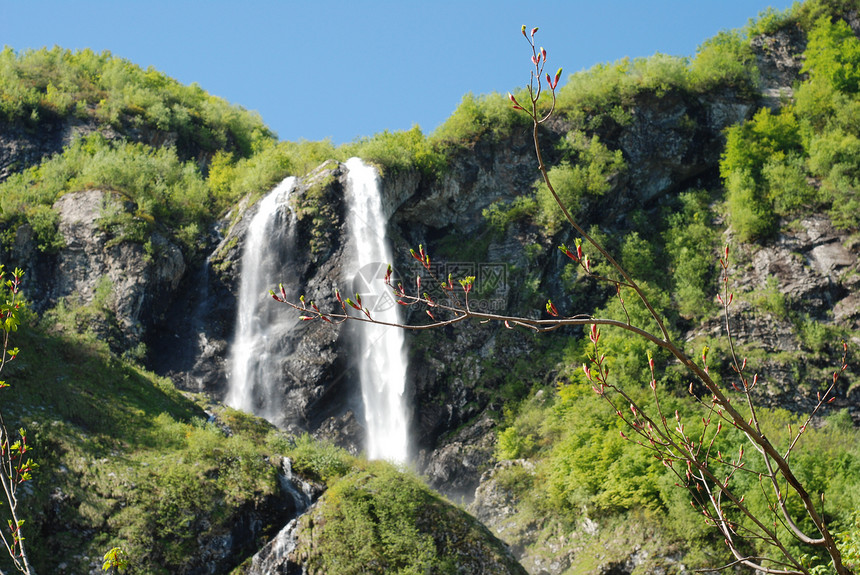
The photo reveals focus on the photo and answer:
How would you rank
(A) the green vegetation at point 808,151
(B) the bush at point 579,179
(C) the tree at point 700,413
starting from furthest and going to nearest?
1. (B) the bush at point 579,179
2. (A) the green vegetation at point 808,151
3. (C) the tree at point 700,413

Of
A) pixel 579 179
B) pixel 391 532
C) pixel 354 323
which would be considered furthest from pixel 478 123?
pixel 391 532

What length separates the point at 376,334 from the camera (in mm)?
28438

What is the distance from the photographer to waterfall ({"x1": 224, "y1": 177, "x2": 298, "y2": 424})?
26328 mm

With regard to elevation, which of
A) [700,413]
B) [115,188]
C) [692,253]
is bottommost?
[700,413]

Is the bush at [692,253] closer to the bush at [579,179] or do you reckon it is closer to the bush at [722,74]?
the bush at [579,179]

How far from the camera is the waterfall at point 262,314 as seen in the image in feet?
86.4

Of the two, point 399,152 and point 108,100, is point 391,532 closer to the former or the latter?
point 399,152

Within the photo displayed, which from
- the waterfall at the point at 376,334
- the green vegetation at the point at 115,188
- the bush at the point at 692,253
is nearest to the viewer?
the waterfall at the point at 376,334

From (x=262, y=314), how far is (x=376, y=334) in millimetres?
4974

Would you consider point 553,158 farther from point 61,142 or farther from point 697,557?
point 61,142

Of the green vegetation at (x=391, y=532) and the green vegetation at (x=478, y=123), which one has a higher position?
the green vegetation at (x=478, y=123)

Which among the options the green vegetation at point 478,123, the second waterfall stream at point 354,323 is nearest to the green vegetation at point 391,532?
the second waterfall stream at point 354,323

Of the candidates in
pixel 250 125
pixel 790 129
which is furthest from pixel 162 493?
pixel 250 125

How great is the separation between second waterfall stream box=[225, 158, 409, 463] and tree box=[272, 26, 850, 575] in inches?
105
